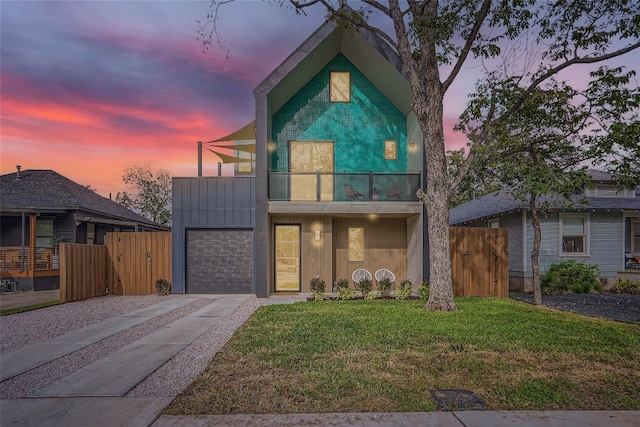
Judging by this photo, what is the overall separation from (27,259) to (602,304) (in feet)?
70.7

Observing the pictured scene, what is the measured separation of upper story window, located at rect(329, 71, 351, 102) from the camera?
14570 mm

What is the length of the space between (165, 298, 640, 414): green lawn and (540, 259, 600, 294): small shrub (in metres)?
7.26

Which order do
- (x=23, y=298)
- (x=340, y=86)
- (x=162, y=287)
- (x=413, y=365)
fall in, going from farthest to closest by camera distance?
1. (x=340, y=86)
2. (x=162, y=287)
3. (x=23, y=298)
4. (x=413, y=365)

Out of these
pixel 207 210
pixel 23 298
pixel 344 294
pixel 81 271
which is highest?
pixel 207 210

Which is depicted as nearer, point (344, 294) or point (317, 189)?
point (344, 294)

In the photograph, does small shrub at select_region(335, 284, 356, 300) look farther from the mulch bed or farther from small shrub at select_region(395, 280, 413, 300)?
the mulch bed

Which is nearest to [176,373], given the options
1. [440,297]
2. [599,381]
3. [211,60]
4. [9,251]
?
[599,381]

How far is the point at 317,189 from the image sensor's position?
1321 centimetres

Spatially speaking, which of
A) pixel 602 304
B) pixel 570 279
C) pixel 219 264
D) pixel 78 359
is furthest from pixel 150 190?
pixel 602 304

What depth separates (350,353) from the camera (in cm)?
579

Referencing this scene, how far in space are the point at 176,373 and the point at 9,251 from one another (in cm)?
1607

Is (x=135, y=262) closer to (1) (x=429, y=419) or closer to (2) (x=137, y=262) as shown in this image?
(2) (x=137, y=262)

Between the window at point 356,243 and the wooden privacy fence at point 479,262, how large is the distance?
128 inches

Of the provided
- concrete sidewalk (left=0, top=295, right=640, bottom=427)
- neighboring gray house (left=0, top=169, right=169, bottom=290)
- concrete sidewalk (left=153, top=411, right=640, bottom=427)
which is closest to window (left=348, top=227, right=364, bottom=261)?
neighboring gray house (left=0, top=169, right=169, bottom=290)
